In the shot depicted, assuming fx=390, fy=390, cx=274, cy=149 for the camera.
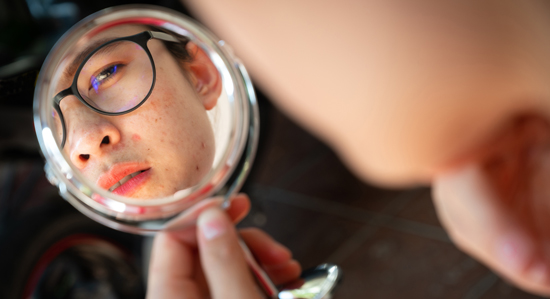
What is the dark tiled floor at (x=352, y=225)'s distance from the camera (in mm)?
1022

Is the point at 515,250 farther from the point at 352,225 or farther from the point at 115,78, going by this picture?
the point at 115,78

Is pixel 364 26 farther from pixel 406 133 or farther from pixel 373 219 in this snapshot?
pixel 373 219

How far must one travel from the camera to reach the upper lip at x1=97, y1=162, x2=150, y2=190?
44cm

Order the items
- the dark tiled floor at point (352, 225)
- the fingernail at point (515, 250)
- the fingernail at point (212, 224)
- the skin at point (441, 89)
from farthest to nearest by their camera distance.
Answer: the dark tiled floor at point (352, 225), the fingernail at point (515, 250), the skin at point (441, 89), the fingernail at point (212, 224)

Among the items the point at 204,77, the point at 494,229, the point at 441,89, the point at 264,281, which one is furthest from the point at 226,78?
the point at 494,229

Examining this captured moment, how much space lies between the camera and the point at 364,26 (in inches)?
27.0

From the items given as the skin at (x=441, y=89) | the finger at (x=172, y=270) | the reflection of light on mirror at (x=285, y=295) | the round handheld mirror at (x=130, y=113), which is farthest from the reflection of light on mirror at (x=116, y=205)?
the skin at (x=441, y=89)

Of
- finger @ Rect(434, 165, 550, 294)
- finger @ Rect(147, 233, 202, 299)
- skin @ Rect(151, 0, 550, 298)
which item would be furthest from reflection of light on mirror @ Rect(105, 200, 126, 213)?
finger @ Rect(434, 165, 550, 294)

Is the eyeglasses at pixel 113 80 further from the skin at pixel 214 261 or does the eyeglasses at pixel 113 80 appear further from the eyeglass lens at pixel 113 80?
the skin at pixel 214 261

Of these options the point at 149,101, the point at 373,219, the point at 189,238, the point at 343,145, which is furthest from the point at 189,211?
the point at 373,219

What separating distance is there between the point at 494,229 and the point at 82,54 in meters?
0.78

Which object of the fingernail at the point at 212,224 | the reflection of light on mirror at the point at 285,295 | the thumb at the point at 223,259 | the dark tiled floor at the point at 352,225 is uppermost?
the fingernail at the point at 212,224

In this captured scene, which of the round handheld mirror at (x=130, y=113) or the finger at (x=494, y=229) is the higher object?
the round handheld mirror at (x=130, y=113)

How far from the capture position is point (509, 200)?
0.85 metres
